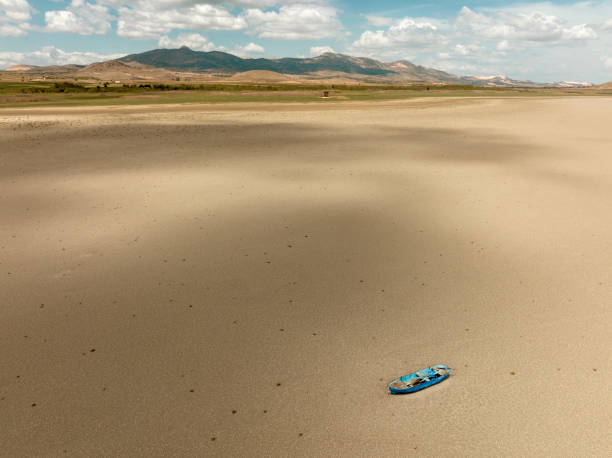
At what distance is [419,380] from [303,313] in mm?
3450

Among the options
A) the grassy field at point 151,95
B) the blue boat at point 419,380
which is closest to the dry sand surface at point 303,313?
the blue boat at point 419,380

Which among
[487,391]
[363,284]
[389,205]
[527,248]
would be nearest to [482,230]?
[527,248]

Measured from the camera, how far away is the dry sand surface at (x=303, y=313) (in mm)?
6707

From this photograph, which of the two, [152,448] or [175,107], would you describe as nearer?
[152,448]

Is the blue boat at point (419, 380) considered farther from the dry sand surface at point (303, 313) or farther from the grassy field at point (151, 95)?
the grassy field at point (151, 95)

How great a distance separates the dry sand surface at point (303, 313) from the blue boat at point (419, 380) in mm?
180

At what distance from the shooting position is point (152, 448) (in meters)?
6.37

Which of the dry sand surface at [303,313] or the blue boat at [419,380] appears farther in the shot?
the blue boat at [419,380]

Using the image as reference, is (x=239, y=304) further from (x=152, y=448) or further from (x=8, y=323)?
(x=8, y=323)

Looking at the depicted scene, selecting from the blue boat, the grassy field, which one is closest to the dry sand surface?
the blue boat

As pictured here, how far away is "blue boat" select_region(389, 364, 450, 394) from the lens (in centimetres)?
734

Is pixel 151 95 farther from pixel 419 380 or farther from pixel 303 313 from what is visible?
pixel 419 380

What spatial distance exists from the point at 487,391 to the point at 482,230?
29.3ft

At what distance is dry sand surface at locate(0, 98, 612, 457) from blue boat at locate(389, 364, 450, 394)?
180 mm
